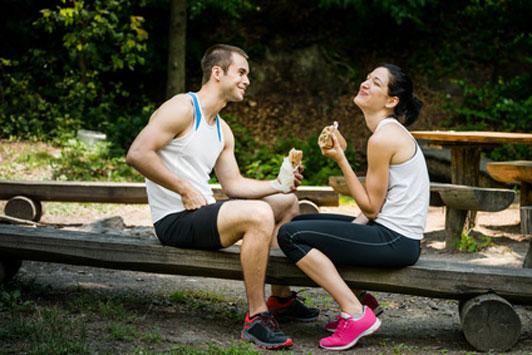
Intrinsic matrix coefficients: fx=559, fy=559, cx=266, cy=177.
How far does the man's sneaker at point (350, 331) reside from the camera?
318 cm

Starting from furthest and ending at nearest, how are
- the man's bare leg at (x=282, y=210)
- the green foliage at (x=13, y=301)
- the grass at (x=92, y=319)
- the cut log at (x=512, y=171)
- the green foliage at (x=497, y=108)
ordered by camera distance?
the green foliage at (x=497, y=108)
the cut log at (x=512, y=171)
the man's bare leg at (x=282, y=210)
the green foliage at (x=13, y=301)
the grass at (x=92, y=319)

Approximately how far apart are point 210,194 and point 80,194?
12.2 feet

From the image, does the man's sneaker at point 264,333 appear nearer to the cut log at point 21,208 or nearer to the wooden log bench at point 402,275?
the wooden log bench at point 402,275

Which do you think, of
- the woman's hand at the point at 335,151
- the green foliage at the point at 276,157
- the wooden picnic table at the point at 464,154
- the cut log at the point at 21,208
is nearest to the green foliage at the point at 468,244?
the wooden picnic table at the point at 464,154

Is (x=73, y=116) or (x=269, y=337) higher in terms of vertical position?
(x=73, y=116)

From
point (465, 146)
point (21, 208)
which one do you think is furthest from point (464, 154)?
point (21, 208)

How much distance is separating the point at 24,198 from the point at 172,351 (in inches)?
184

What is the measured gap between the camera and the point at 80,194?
22.3ft

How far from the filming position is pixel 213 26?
1311cm

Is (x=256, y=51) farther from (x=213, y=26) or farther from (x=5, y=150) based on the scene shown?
(x=5, y=150)

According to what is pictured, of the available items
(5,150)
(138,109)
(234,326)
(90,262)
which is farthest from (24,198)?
(138,109)

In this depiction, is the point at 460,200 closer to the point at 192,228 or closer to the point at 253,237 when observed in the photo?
the point at 253,237

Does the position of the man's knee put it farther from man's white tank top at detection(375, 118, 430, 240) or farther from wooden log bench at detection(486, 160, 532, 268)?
wooden log bench at detection(486, 160, 532, 268)

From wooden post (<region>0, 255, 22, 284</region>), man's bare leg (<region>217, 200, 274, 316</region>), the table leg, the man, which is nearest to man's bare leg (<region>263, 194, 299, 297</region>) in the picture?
the man
